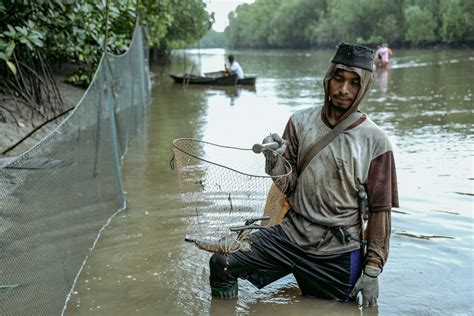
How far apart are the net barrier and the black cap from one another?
187 centimetres

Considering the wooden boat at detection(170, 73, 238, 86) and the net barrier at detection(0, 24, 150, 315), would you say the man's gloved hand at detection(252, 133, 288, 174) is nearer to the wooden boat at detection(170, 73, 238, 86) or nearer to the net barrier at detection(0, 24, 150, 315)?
the net barrier at detection(0, 24, 150, 315)

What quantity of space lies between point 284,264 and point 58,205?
61.5 inches

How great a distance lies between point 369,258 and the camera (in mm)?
3988

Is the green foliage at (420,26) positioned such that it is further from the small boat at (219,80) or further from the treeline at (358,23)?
the small boat at (219,80)

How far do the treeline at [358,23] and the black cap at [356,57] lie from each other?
56.5 meters

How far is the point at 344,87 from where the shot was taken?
386cm

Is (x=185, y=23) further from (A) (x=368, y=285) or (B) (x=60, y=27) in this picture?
(A) (x=368, y=285)

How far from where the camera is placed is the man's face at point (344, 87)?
3.84 m

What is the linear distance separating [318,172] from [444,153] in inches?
247

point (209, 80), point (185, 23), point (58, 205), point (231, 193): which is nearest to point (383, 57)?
point (185, 23)

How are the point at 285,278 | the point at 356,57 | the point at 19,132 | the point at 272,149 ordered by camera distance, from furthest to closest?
1. the point at 19,132
2. the point at 285,278
3. the point at 272,149
4. the point at 356,57

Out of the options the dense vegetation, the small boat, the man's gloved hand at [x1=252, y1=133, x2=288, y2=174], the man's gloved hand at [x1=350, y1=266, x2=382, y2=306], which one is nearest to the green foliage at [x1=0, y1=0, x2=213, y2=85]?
the dense vegetation

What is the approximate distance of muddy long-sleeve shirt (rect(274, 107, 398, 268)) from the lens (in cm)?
390

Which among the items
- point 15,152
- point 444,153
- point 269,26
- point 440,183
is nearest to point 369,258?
point 440,183
